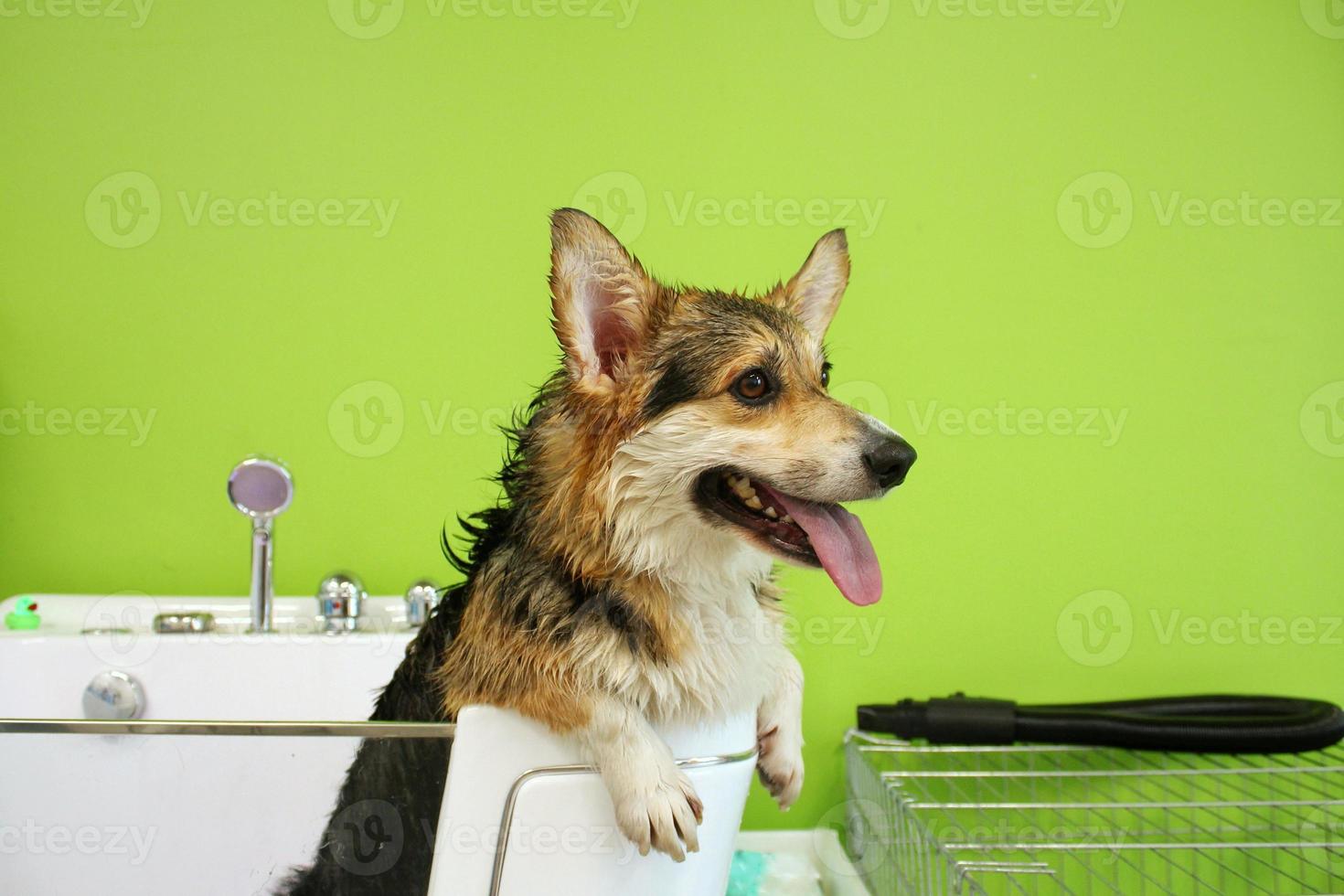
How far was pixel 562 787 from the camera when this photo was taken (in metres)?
0.94

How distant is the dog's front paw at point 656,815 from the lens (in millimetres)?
896

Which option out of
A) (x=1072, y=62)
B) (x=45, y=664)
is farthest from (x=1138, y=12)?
(x=45, y=664)

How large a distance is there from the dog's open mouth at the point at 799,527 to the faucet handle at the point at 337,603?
0.98m

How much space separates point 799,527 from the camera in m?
1.02

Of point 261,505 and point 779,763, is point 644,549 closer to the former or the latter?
point 779,763

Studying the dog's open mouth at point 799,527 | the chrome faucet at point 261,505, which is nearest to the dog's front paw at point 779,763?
the dog's open mouth at point 799,527

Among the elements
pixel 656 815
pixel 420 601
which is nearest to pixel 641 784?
pixel 656 815

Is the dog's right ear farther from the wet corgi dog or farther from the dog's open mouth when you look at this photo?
the dog's open mouth

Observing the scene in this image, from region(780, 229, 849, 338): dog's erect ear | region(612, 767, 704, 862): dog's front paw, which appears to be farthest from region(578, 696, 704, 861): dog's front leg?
region(780, 229, 849, 338): dog's erect ear

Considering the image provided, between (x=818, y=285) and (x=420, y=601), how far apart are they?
0.97 meters

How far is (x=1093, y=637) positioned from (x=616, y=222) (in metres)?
1.29

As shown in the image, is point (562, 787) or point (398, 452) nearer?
point (562, 787)

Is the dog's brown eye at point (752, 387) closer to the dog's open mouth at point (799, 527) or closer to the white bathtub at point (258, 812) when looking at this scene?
the dog's open mouth at point (799, 527)

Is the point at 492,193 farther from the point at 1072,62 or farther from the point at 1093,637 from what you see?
the point at 1093,637
